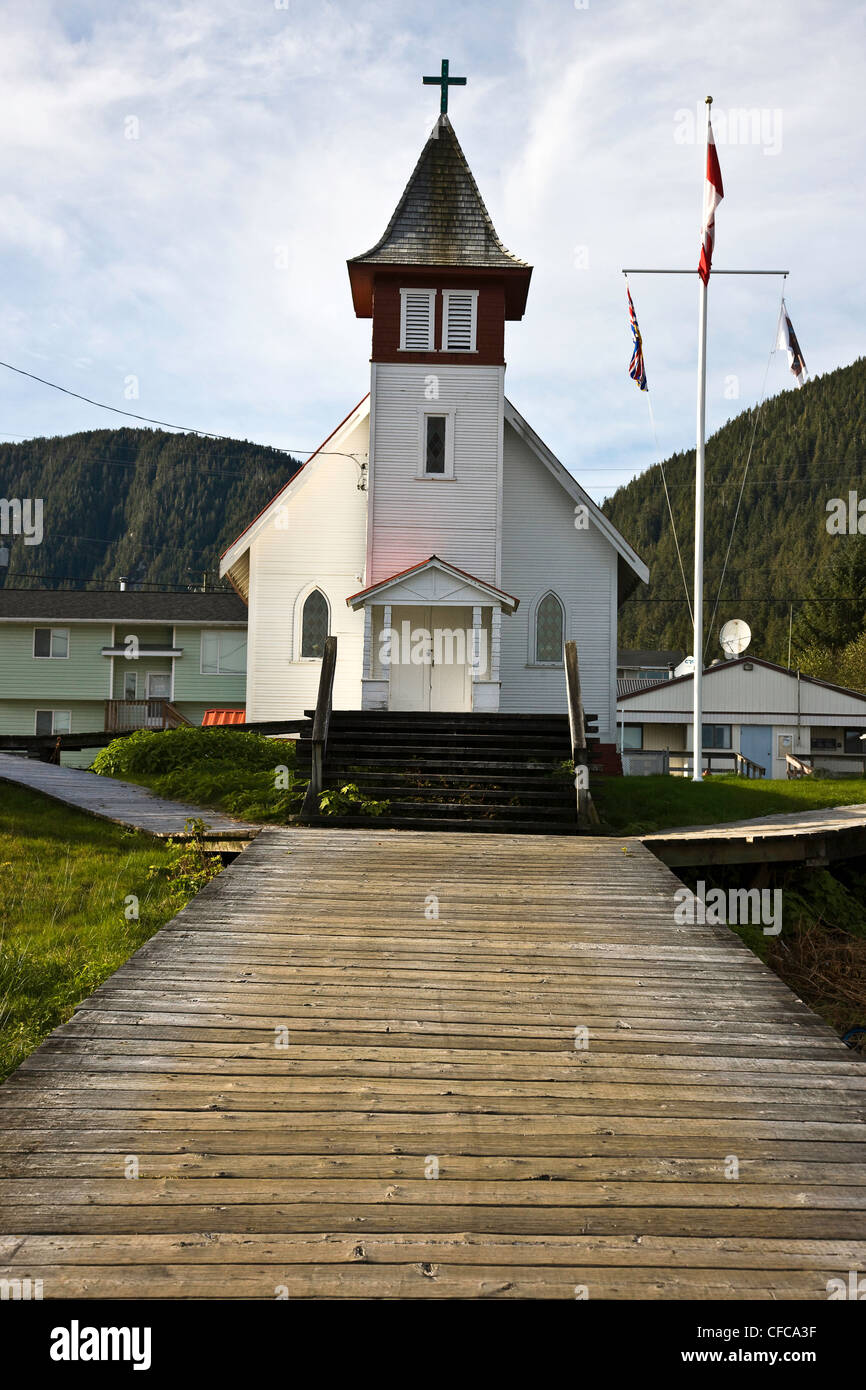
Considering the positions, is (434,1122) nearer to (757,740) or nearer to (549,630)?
(549,630)

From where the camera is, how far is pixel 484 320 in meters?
21.6

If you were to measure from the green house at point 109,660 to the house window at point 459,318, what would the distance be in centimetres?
2396

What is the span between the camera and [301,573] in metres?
23.0

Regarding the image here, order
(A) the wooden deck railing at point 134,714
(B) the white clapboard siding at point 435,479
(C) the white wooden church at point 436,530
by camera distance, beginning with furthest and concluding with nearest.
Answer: (A) the wooden deck railing at point 134,714 < (B) the white clapboard siding at point 435,479 < (C) the white wooden church at point 436,530

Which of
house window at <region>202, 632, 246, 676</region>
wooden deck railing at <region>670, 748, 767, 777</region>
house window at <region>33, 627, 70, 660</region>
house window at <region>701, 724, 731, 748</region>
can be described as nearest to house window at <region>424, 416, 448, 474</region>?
wooden deck railing at <region>670, 748, 767, 777</region>

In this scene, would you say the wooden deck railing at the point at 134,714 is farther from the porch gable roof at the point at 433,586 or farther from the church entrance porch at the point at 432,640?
the porch gable roof at the point at 433,586

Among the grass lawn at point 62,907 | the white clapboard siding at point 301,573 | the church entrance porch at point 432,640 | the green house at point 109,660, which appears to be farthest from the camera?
A: the green house at point 109,660

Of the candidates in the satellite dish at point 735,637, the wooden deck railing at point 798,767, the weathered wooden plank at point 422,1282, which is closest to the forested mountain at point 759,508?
the satellite dish at point 735,637

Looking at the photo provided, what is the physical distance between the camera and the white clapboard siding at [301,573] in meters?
22.8
